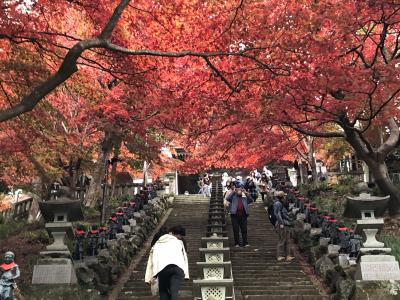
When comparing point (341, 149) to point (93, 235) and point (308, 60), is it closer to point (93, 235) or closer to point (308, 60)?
point (308, 60)

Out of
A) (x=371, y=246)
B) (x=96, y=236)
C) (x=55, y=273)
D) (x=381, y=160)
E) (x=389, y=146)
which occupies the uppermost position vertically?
(x=389, y=146)

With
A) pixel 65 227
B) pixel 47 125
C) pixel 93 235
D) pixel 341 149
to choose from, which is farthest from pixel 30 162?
pixel 341 149

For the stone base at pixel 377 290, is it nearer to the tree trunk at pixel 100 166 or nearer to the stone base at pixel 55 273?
the stone base at pixel 55 273

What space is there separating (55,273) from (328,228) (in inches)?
280

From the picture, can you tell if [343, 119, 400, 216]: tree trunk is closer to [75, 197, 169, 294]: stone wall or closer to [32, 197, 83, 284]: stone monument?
[75, 197, 169, 294]: stone wall

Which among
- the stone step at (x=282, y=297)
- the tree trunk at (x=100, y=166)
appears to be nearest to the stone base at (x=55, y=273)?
the stone step at (x=282, y=297)

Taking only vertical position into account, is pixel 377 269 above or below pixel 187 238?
below

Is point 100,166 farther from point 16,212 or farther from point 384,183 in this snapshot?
point 384,183

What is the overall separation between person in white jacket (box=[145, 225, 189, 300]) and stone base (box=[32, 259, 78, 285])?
297cm

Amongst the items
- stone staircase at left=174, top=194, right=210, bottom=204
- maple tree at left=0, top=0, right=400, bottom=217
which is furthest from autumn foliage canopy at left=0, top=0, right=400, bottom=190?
stone staircase at left=174, top=194, right=210, bottom=204

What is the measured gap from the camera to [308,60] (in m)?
11.0

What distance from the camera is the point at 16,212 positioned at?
23891 millimetres

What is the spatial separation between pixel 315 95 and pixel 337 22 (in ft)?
7.39

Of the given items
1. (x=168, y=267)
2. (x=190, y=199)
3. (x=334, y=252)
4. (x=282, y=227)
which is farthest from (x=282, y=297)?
(x=190, y=199)
